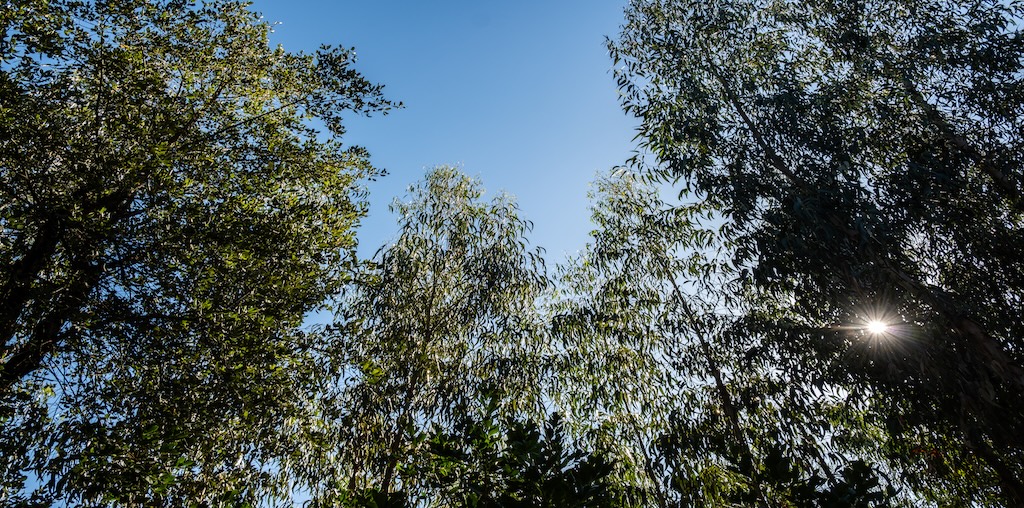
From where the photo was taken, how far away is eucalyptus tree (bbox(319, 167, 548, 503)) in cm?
700

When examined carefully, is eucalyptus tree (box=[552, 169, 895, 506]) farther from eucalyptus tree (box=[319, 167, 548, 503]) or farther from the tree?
the tree

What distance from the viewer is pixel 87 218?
492cm

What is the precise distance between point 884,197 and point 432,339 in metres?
6.53

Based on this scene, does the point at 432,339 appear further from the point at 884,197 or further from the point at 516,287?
the point at 884,197

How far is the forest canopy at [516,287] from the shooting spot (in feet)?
15.6

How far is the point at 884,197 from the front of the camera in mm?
6738

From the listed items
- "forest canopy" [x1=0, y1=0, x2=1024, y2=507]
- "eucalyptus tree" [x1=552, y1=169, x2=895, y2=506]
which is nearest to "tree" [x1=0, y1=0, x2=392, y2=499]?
"forest canopy" [x1=0, y1=0, x2=1024, y2=507]

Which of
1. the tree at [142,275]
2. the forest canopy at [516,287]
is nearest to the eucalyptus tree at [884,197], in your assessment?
the forest canopy at [516,287]

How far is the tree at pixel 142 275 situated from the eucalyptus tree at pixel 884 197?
5721mm

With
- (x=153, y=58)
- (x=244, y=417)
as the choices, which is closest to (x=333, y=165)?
(x=153, y=58)

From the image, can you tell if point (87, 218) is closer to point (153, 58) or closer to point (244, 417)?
point (244, 417)

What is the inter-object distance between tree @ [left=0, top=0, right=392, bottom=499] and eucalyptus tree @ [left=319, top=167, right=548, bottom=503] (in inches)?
37.8

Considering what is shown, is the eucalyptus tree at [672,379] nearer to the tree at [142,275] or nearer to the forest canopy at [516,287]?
the forest canopy at [516,287]

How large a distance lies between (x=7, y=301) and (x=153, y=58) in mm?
3751
